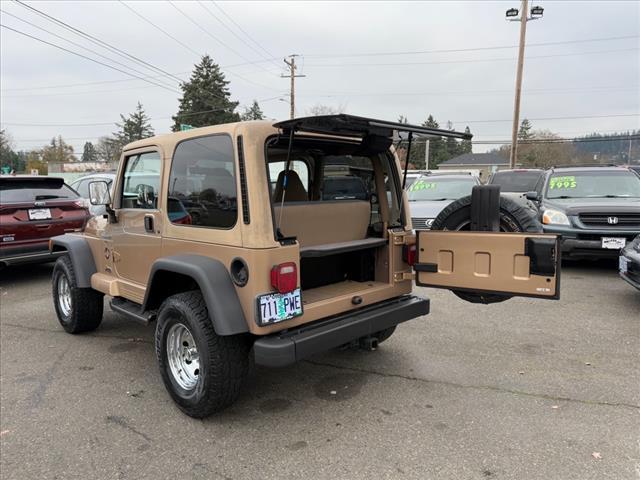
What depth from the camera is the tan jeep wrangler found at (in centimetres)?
291

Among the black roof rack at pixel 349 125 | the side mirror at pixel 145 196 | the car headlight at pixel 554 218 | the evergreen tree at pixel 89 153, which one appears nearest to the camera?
the black roof rack at pixel 349 125

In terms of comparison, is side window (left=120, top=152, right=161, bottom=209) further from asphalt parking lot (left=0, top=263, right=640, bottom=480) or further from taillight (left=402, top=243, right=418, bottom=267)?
taillight (left=402, top=243, right=418, bottom=267)

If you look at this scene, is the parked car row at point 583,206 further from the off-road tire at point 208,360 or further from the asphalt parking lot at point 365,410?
the off-road tire at point 208,360

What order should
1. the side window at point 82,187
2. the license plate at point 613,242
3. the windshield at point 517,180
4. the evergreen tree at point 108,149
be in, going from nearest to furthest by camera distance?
the license plate at point 613,242, the side window at point 82,187, the windshield at point 517,180, the evergreen tree at point 108,149

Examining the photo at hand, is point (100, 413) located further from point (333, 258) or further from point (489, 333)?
point (489, 333)

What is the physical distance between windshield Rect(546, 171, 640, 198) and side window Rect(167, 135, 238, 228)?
6.84 m

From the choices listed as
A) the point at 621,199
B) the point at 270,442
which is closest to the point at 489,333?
the point at 270,442

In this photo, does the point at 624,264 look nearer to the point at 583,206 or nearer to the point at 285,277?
the point at 583,206

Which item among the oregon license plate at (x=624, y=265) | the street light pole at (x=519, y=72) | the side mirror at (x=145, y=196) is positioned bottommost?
the oregon license plate at (x=624, y=265)

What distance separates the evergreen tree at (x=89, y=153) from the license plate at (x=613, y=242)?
88469 millimetres

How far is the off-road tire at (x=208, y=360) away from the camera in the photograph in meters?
3.00

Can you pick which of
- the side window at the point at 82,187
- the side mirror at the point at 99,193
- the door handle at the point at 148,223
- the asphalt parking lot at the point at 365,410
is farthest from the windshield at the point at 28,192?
the door handle at the point at 148,223

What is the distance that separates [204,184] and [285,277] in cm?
95

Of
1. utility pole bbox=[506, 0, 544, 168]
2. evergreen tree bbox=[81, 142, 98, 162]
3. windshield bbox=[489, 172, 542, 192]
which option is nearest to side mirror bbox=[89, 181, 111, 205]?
windshield bbox=[489, 172, 542, 192]
